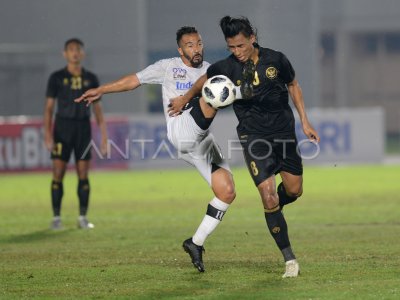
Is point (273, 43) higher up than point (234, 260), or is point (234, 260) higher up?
point (273, 43)

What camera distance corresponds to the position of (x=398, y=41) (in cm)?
4131

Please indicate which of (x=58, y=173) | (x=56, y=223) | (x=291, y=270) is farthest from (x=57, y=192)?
(x=291, y=270)

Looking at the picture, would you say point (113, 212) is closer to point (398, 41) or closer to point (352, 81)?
point (352, 81)

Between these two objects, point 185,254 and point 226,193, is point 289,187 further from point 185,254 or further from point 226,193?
point 185,254

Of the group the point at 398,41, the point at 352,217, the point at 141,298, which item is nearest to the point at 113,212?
the point at 352,217

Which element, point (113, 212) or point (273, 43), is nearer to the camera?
point (113, 212)

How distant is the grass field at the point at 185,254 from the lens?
9.60m

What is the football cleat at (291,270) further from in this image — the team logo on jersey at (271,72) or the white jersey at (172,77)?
the white jersey at (172,77)

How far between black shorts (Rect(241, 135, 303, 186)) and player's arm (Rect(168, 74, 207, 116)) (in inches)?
23.9

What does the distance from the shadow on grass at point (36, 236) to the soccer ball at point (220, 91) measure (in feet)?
15.1

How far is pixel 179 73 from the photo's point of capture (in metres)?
11.7

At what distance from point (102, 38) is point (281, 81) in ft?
57.3

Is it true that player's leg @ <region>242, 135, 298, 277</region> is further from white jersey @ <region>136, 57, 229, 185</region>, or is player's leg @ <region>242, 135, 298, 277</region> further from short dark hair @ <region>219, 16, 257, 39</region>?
short dark hair @ <region>219, 16, 257, 39</region>

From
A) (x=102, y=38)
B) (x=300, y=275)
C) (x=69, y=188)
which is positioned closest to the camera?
(x=300, y=275)
